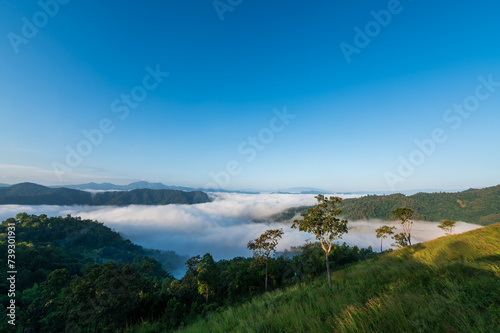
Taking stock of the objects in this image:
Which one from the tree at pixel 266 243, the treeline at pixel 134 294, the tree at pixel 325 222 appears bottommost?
the treeline at pixel 134 294

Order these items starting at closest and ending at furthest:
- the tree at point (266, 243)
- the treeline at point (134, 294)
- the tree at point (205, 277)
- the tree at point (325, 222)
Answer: the tree at point (325, 222)
the treeline at point (134, 294)
the tree at point (205, 277)
the tree at point (266, 243)

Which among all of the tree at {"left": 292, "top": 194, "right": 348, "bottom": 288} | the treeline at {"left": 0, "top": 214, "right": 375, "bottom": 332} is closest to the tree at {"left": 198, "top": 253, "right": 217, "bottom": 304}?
the treeline at {"left": 0, "top": 214, "right": 375, "bottom": 332}

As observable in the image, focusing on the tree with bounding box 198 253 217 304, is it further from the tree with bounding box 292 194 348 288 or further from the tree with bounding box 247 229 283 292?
the tree with bounding box 292 194 348 288

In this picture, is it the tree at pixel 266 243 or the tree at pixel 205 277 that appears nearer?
the tree at pixel 205 277

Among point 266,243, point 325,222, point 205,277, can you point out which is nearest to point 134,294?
point 205,277

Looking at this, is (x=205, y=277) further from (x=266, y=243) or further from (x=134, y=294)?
(x=266, y=243)

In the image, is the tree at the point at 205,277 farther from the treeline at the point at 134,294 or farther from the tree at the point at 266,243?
the tree at the point at 266,243

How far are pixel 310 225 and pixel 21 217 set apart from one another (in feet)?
689

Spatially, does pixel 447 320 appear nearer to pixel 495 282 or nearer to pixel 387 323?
pixel 387 323

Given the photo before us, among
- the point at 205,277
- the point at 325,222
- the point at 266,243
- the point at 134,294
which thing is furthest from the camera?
the point at 266,243

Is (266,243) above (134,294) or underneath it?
above

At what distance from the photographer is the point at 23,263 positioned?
7000 centimetres

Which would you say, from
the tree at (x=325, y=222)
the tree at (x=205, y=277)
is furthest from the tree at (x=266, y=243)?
the tree at (x=325, y=222)

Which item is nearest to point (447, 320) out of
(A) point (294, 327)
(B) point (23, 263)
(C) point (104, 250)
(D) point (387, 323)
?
(D) point (387, 323)
